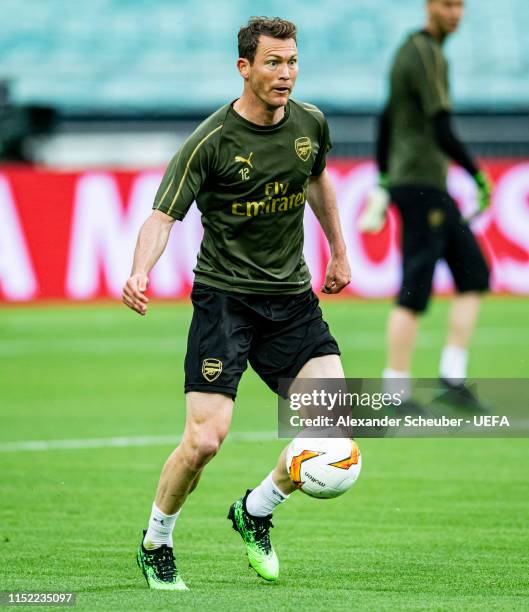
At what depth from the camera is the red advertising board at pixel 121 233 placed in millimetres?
21203

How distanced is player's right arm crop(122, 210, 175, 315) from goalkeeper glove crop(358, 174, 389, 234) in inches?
216

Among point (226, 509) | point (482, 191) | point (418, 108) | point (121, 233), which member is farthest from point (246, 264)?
point (121, 233)

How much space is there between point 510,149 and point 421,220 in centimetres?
2069

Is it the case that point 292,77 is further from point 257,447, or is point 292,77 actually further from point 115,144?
point 115,144

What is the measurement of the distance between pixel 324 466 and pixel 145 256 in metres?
1.17

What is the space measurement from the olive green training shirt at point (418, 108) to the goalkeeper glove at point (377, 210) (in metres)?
0.41

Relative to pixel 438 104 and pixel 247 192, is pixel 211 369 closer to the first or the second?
pixel 247 192

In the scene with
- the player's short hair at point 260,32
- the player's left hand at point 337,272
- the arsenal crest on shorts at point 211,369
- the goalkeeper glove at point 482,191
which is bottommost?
the goalkeeper glove at point 482,191

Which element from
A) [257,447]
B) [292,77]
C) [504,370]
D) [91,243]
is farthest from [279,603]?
[91,243]

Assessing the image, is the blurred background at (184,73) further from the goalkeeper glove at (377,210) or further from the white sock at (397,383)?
the white sock at (397,383)

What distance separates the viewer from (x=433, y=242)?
37.0ft

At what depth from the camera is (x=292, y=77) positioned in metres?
6.70

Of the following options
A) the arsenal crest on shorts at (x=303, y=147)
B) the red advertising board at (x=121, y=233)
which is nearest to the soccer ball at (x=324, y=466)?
the arsenal crest on shorts at (x=303, y=147)

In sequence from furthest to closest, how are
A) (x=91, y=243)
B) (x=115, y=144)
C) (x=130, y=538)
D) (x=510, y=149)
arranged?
(x=115, y=144) < (x=510, y=149) < (x=91, y=243) < (x=130, y=538)
